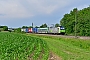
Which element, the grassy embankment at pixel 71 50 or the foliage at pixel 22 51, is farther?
the grassy embankment at pixel 71 50

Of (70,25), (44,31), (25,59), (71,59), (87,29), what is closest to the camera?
(25,59)

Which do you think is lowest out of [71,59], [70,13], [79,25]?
[71,59]

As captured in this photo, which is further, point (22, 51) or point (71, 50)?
point (71, 50)

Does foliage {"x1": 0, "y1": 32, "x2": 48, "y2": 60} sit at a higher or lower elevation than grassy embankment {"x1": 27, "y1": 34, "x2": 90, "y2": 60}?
higher

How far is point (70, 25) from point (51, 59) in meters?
64.7

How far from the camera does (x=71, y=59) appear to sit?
42.3 feet

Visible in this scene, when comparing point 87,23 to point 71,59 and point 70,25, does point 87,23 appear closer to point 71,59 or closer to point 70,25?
point 70,25

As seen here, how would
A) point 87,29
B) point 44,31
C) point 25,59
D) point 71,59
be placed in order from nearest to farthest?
point 25,59 < point 71,59 < point 87,29 < point 44,31

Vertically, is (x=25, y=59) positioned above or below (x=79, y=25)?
below

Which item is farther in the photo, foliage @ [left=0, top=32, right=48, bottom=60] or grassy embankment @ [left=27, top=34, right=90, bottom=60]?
grassy embankment @ [left=27, top=34, right=90, bottom=60]

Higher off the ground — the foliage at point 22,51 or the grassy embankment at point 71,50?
the foliage at point 22,51

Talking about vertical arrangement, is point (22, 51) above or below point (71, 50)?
above

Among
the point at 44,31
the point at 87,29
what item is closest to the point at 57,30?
the point at 44,31

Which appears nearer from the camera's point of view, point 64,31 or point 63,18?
point 64,31
